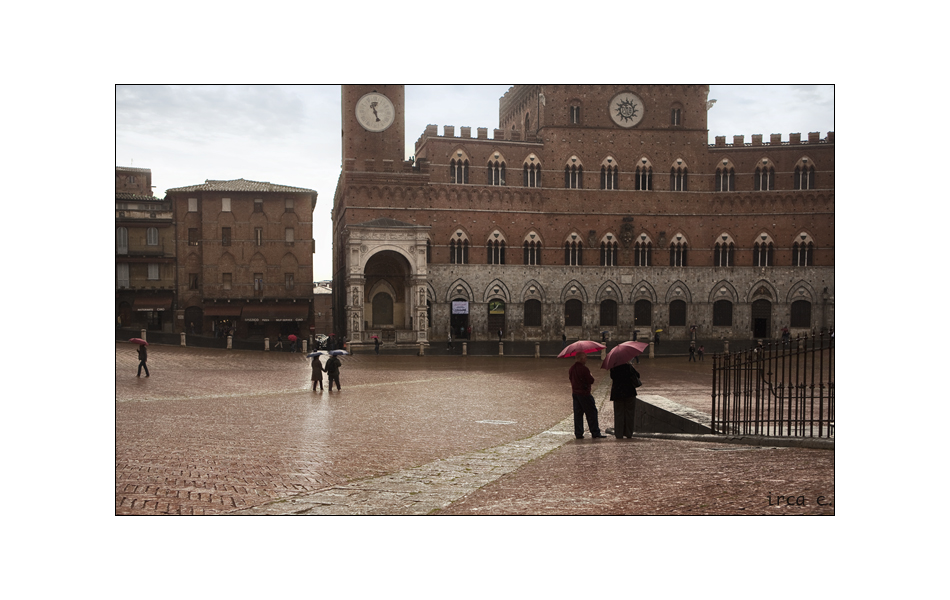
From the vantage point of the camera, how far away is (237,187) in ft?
116

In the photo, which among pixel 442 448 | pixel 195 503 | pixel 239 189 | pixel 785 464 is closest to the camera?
pixel 195 503

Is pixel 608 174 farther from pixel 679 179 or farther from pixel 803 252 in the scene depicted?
pixel 803 252

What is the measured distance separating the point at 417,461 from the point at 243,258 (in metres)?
30.2

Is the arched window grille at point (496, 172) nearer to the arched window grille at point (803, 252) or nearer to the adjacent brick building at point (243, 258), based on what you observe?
the adjacent brick building at point (243, 258)

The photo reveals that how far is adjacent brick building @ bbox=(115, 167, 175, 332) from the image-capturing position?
32.5 meters

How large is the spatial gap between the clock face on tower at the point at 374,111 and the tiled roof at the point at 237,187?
15.0 ft

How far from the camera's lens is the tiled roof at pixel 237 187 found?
34.9m

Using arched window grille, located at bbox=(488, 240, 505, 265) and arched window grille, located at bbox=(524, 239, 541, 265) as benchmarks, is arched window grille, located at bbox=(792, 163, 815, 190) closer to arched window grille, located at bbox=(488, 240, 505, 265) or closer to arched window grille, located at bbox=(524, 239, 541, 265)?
arched window grille, located at bbox=(524, 239, 541, 265)

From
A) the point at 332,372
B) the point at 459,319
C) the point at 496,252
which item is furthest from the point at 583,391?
the point at 496,252

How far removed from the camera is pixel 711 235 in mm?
37469

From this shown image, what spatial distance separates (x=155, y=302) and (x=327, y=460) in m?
28.5

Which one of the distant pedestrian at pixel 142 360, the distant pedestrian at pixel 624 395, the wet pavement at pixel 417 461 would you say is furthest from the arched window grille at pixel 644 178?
the distant pedestrian at pixel 624 395

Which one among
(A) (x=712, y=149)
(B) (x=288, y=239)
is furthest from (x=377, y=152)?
(A) (x=712, y=149)

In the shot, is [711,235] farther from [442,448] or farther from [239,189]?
[442,448]
